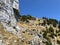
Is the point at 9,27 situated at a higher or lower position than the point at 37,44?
higher

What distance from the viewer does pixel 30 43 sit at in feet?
123

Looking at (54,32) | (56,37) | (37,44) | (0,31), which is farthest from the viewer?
(54,32)

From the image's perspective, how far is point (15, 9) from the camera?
157ft

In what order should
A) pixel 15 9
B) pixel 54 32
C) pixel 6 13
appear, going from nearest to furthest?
pixel 6 13 → pixel 15 9 → pixel 54 32

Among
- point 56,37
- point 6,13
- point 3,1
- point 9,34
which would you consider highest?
point 3,1

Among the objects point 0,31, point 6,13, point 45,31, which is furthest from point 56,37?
point 0,31

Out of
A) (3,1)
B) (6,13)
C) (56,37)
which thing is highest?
(3,1)

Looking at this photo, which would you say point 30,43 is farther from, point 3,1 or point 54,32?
point 54,32

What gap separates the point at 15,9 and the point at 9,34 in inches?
498

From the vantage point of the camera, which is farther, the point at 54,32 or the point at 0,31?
the point at 54,32

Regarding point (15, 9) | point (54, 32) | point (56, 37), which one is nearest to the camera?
point (15, 9)

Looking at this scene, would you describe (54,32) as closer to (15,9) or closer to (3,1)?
(15,9)

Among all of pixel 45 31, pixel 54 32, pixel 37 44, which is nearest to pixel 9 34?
Result: pixel 37 44

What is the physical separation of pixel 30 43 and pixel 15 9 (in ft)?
43.8
